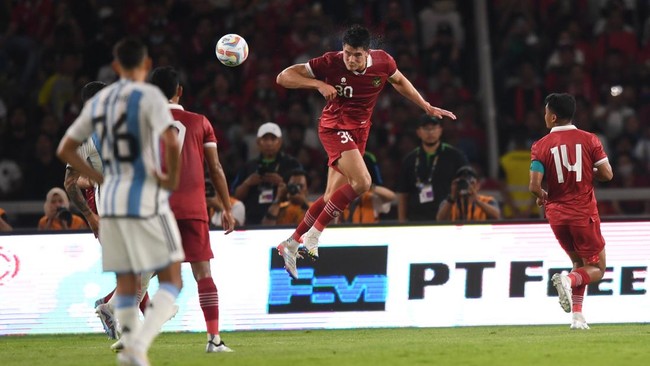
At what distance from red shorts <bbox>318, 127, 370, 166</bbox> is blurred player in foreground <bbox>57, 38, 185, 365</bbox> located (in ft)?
11.5

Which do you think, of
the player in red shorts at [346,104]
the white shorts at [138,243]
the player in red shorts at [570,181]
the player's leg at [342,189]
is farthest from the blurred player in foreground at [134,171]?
the player in red shorts at [570,181]

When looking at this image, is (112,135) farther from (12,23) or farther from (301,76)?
(12,23)

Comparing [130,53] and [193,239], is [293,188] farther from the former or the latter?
[130,53]

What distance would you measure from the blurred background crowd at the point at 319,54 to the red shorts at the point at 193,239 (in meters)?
6.90

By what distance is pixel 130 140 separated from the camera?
8.16 meters

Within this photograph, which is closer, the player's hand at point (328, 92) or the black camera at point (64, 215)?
the player's hand at point (328, 92)

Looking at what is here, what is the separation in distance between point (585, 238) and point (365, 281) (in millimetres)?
2577

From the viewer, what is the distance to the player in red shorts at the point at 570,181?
11.8 m

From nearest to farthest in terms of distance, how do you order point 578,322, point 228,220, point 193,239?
point 193,239 < point 228,220 < point 578,322

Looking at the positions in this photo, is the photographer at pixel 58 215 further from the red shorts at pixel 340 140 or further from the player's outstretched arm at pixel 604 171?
the player's outstretched arm at pixel 604 171

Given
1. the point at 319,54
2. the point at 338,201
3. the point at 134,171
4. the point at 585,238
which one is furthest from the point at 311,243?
the point at 319,54

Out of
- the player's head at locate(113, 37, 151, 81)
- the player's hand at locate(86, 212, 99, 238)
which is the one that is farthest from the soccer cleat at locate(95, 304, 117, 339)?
the player's head at locate(113, 37, 151, 81)

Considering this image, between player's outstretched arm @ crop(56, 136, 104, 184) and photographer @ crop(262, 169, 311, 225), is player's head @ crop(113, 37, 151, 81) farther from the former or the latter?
photographer @ crop(262, 169, 311, 225)

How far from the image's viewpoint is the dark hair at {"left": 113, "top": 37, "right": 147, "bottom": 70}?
8250 mm
